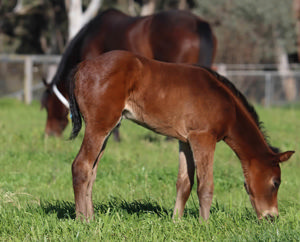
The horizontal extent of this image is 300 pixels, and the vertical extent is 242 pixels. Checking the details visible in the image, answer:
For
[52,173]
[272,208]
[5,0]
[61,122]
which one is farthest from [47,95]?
[5,0]

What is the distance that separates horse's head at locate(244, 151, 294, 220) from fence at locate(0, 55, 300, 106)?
52.1ft

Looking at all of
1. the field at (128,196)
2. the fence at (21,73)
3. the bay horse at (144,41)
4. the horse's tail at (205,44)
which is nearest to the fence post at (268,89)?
the fence at (21,73)

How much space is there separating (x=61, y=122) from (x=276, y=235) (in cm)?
589

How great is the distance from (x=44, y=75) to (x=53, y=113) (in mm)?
13031

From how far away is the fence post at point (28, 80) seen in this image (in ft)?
64.1

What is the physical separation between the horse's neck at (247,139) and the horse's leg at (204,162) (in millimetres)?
283

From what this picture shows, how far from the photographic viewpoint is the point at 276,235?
12.6 ft

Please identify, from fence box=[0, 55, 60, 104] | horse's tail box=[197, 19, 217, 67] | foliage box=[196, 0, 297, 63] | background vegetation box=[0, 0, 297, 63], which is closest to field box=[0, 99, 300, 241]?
horse's tail box=[197, 19, 217, 67]

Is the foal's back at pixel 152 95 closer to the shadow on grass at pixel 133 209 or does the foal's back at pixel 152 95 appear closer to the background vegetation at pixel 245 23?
the shadow on grass at pixel 133 209

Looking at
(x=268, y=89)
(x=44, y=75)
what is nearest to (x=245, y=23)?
(x=268, y=89)

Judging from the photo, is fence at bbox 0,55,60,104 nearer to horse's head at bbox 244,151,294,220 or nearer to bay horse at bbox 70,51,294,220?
bay horse at bbox 70,51,294,220

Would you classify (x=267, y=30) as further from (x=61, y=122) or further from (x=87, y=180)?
(x=87, y=180)

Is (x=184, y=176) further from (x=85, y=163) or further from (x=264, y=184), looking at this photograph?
(x=85, y=163)

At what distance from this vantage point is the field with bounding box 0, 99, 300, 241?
13.1ft
